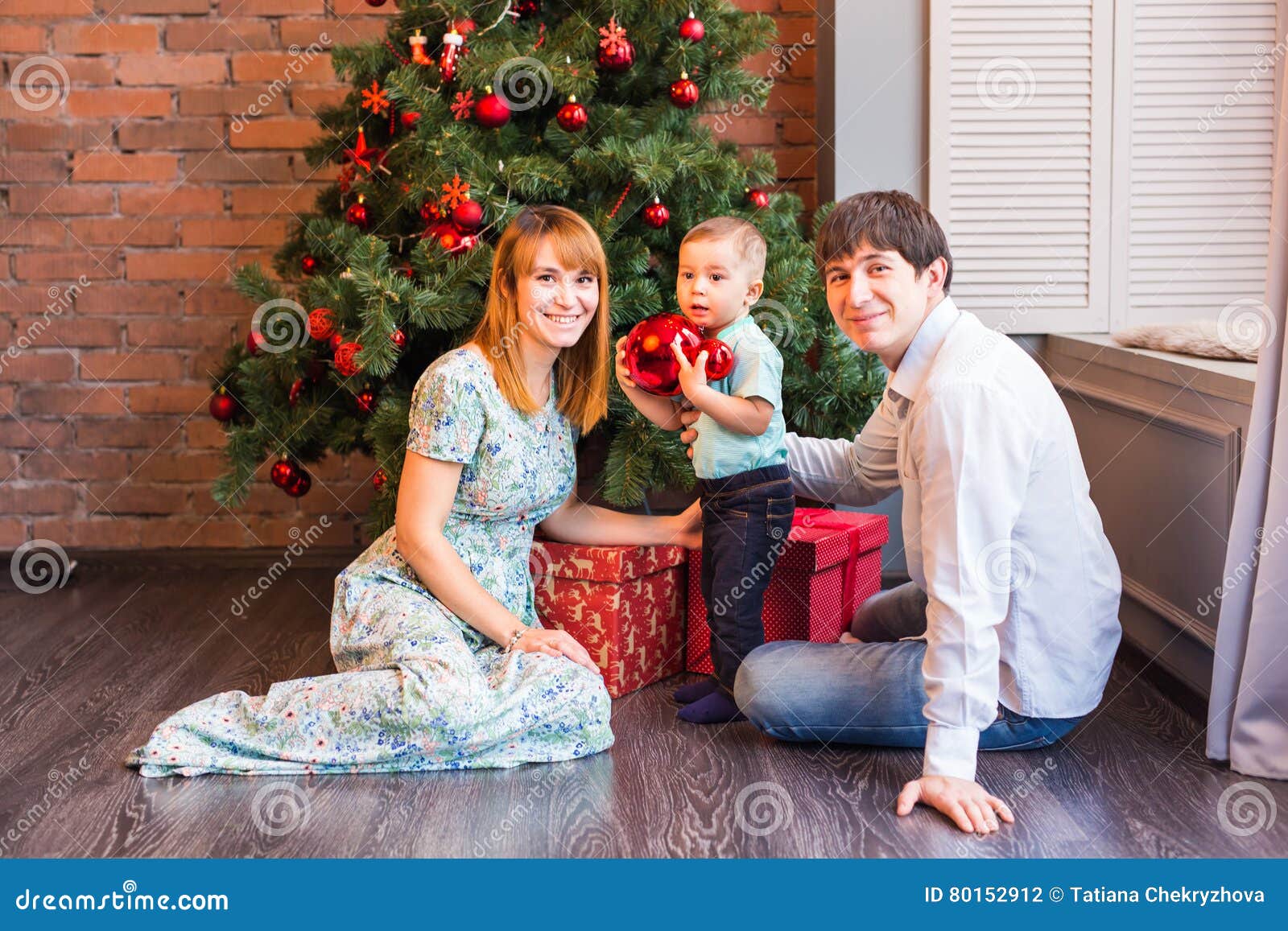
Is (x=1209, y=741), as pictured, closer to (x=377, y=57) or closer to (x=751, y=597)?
(x=751, y=597)

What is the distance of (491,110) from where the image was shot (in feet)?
8.04

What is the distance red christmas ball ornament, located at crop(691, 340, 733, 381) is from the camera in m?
2.22

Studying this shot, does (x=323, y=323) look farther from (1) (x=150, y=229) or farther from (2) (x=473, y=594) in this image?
(1) (x=150, y=229)

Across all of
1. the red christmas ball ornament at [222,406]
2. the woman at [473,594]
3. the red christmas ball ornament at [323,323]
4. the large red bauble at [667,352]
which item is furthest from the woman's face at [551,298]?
the red christmas ball ornament at [222,406]

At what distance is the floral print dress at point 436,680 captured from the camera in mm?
2104

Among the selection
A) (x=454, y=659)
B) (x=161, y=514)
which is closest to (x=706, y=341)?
(x=454, y=659)

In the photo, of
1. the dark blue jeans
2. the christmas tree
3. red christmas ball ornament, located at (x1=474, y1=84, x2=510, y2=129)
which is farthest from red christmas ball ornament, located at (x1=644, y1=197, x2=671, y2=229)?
the dark blue jeans

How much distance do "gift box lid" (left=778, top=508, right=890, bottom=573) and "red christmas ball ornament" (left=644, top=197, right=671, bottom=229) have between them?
66 cm

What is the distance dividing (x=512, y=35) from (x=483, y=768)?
1.49 meters

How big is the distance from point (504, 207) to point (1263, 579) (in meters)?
1.52

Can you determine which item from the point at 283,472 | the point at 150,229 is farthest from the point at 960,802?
the point at 150,229

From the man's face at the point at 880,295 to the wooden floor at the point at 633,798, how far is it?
0.74 m

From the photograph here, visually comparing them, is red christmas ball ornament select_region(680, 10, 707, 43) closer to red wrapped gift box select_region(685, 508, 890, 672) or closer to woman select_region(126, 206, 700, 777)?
woman select_region(126, 206, 700, 777)

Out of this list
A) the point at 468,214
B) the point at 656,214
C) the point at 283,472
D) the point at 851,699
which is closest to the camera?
the point at 851,699
